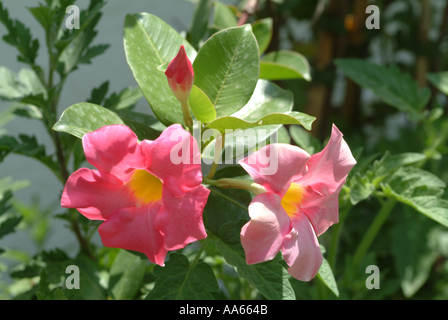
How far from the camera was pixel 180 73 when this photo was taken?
0.42 m

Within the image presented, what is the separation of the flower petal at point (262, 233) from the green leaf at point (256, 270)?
3.9 inches

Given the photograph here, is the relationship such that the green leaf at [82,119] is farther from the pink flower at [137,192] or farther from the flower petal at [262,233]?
the flower petal at [262,233]

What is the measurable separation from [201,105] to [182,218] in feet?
0.49

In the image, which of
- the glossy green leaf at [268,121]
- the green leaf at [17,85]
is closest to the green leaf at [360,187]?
the glossy green leaf at [268,121]

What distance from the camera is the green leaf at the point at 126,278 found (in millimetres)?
687

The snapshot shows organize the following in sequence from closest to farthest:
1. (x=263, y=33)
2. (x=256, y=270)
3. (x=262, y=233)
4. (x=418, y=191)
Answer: (x=262, y=233), (x=256, y=270), (x=418, y=191), (x=263, y=33)

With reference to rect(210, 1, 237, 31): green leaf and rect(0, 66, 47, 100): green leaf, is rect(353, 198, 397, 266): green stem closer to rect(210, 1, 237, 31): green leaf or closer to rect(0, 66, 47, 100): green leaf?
rect(210, 1, 237, 31): green leaf

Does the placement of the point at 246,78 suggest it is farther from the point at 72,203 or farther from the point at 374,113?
the point at 374,113

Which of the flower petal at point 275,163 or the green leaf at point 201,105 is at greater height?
the green leaf at point 201,105

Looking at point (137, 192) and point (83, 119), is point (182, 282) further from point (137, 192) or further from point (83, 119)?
point (83, 119)

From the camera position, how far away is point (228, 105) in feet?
1.61

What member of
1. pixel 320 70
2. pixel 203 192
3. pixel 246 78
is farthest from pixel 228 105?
pixel 320 70

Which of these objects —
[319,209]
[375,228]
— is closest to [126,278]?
[319,209]

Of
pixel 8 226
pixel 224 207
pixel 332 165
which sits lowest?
pixel 8 226
